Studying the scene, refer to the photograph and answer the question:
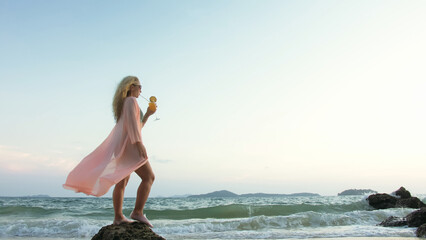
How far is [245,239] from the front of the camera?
8.55 meters

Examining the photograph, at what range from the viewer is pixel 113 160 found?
173 inches

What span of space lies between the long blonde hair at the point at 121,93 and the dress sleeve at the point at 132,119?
13 centimetres

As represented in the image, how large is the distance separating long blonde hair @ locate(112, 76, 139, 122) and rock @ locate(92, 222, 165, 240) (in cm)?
139

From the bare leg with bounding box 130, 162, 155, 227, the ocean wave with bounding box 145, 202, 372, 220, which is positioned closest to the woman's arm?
the bare leg with bounding box 130, 162, 155, 227

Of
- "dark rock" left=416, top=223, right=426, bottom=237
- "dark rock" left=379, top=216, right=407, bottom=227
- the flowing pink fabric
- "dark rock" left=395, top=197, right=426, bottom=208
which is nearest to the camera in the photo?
the flowing pink fabric

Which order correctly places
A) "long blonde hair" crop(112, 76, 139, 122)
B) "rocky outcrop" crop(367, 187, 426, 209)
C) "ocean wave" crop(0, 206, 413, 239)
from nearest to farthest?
"long blonde hair" crop(112, 76, 139, 122) → "ocean wave" crop(0, 206, 413, 239) → "rocky outcrop" crop(367, 187, 426, 209)

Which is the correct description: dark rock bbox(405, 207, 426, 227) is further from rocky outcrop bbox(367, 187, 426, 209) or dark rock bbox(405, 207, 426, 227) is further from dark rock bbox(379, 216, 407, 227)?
rocky outcrop bbox(367, 187, 426, 209)

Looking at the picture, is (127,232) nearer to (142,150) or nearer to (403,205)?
(142,150)

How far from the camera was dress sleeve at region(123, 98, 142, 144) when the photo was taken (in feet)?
14.5

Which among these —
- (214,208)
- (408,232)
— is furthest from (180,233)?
(214,208)

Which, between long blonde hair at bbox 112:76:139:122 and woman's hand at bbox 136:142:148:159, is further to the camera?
long blonde hair at bbox 112:76:139:122

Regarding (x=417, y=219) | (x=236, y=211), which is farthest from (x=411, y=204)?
(x=417, y=219)

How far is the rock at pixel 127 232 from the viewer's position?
4355mm

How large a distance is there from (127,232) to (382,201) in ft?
65.7
